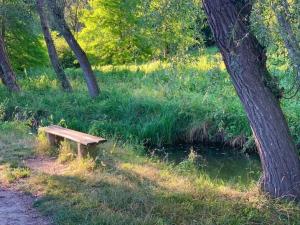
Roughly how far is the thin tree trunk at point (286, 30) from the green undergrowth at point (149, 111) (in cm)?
663

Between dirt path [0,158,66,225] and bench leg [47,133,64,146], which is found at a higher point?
bench leg [47,133,64,146]

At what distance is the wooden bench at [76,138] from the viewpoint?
842cm

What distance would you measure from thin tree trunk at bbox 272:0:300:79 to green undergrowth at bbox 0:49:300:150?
6.63 m

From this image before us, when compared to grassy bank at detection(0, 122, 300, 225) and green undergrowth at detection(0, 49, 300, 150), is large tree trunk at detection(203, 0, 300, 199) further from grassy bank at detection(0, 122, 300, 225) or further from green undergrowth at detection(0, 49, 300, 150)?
green undergrowth at detection(0, 49, 300, 150)

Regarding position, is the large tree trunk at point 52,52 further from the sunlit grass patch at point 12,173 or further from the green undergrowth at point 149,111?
the sunlit grass patch at point 12,173

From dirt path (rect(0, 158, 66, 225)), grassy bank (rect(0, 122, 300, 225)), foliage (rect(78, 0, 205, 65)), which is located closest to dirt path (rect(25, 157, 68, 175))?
dirt path (rect(0, 158, 66, 225))

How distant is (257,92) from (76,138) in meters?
3.76

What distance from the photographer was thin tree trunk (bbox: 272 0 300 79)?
16.5 ft

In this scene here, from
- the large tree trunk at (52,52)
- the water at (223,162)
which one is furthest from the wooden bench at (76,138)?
the large tree trunk at (52,52)

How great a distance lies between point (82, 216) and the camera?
5934 mm

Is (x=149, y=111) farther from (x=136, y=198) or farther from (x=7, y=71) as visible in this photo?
(x=136, y=198)

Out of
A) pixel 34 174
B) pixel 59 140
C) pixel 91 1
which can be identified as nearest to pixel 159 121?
pixel 59 140

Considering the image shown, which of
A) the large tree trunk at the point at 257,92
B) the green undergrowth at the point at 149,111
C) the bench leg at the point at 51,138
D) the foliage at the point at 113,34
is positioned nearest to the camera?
the large tree trunk at the point at 257,92

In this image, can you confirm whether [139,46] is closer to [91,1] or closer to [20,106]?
[91,1]
